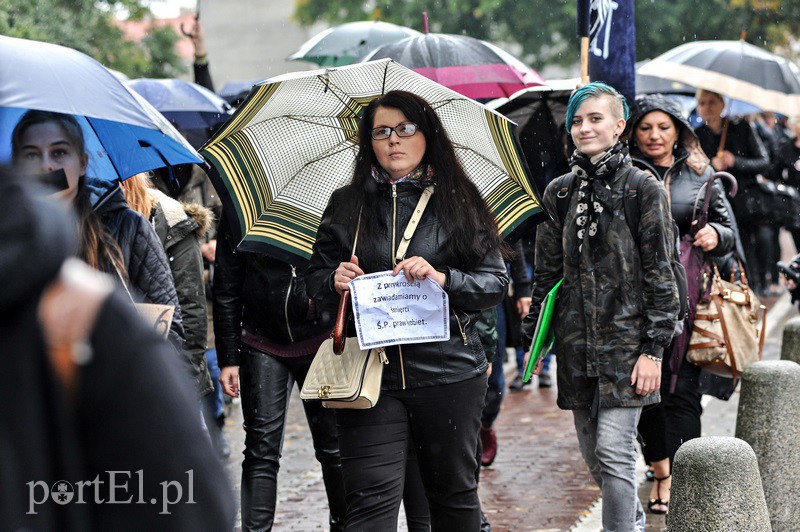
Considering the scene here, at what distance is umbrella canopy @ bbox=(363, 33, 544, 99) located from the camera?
739 cm

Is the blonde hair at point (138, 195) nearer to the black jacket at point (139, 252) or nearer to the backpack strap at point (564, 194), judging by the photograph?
the black jacket at point (139, 252)

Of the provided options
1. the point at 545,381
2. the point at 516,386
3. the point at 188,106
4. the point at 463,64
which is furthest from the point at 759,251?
the point at 463,64

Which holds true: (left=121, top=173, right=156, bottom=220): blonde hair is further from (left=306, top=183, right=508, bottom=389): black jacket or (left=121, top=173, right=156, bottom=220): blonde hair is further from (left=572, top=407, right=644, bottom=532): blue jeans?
(left=572, top=407, right=644, bottom=532): blue jeans

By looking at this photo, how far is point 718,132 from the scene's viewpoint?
10672 mm

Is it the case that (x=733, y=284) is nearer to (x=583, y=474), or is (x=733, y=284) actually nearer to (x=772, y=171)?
(x=583, y=474)

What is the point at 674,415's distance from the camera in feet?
21.7

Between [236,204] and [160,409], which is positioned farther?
[236,204]

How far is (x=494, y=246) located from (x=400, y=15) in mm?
32281

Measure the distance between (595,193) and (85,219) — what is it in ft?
7.55

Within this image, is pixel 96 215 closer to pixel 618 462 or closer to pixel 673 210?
pixel 618 462

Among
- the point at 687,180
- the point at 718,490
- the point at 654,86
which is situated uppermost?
the point at 654,86

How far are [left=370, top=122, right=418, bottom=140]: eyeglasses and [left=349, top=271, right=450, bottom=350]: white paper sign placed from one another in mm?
586

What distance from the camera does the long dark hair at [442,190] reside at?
15.3 feet

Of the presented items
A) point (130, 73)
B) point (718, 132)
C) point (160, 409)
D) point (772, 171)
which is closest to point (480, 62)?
point (718, 132)
